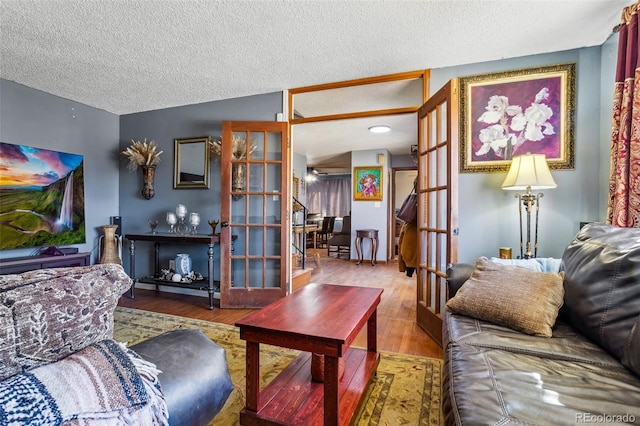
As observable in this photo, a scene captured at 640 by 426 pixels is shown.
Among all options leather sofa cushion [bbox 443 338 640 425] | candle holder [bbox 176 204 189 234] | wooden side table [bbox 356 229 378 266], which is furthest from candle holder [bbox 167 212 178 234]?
wooden side table [bbox 356 229 378 266]

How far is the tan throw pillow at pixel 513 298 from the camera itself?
1359 millimetres

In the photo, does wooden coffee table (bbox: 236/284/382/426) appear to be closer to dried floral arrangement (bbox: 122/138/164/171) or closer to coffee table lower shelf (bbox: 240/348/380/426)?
coffee table lower shelf (bbox: 240/348/380/426)

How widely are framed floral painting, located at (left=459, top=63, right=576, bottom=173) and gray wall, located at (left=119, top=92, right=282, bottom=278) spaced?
197 centimetres

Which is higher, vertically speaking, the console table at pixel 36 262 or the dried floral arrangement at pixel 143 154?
the dried floral arrangement at pixel 143 154

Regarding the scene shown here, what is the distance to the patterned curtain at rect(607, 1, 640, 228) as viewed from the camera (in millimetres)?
1756

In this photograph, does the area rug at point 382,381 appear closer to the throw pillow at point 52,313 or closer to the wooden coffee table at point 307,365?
the wooden coffee table at point 307,365

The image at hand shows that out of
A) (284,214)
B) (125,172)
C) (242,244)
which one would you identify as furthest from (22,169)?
(284,214)

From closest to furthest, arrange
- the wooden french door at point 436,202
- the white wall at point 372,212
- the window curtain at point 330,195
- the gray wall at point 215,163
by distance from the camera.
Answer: the wooden french door at point 436,202 → the gray wall at point 215,163 → the white wall at point 372,212 → the window curtain at point 330,195

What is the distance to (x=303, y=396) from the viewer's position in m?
1.42

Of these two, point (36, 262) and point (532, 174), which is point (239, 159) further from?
point (532, 174)

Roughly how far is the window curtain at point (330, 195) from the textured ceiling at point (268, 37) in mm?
6962

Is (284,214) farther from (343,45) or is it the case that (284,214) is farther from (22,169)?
(22,169)

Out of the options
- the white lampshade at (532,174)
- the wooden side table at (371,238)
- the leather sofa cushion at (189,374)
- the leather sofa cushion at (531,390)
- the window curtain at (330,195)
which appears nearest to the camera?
the leather sofa cushion at (189,374)

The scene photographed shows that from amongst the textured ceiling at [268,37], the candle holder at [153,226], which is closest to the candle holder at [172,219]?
the candle holder at [153,226]
